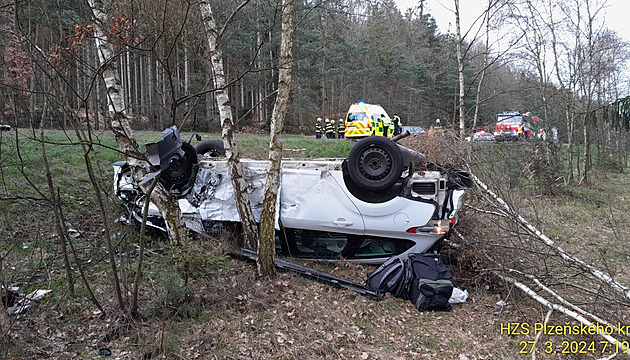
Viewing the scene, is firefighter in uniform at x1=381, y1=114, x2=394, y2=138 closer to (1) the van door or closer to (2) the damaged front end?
(2) the damaged front end

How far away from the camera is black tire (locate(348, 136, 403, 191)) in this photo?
5.51 m

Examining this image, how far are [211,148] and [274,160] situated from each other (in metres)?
2.97

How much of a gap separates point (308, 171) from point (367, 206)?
3.18 feet

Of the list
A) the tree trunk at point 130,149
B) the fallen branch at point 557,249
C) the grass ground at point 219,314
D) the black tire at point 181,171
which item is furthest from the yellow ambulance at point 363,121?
the tree trunk at point 130,149

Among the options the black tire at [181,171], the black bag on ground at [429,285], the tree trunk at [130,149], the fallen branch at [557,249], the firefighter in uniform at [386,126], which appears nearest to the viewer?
the fallen branch at [557,249]

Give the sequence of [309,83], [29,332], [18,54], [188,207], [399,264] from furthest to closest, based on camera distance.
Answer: [309,83] → [188,207] → [399,264] → [18,54] → [29,332]

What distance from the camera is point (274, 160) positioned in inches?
201

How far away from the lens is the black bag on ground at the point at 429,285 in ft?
16.1

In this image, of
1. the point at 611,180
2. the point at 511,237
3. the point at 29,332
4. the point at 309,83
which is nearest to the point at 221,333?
the point at 29,332

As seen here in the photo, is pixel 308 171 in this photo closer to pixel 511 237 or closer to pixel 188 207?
pixel 188 207

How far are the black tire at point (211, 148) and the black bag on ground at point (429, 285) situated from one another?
4059mm

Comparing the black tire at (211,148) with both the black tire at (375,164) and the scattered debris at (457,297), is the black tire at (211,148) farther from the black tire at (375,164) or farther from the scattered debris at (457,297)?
the scattered debris at (457,297)

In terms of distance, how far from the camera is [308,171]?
5.80 meters

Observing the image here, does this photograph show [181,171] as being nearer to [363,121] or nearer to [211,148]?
[211,148]
